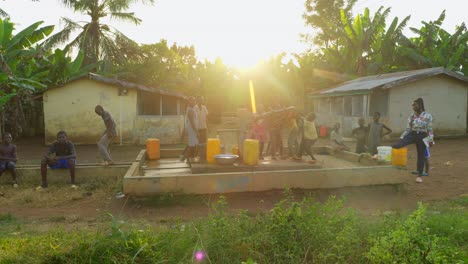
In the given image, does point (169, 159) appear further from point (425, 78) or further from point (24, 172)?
point (425, 78)

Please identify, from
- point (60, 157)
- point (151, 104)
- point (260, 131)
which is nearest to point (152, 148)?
point (60, 157)

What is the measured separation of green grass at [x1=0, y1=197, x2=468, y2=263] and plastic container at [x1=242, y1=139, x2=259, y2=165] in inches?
138

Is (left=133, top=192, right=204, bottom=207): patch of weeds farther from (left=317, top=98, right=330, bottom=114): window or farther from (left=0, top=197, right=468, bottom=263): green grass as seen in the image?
(left=317, top=98, right=330, bottom=114): window

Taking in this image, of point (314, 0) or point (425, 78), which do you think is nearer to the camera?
point (425, 78)

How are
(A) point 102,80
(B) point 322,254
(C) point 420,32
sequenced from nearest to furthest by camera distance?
(B) point 322,254
(A) point 102,80
(C) point 420,32

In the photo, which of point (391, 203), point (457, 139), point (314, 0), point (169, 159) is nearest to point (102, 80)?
point (169, 159)

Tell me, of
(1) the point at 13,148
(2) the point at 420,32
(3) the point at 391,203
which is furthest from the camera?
(2) the point at 420,32

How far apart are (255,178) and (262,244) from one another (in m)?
3.12

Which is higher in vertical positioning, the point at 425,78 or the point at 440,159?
the point at 425,78

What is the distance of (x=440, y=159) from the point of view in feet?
38.1

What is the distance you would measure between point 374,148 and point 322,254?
20.9 ft

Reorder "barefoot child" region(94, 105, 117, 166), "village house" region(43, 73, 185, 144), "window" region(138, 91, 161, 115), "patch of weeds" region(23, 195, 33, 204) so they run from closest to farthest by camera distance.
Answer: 1. "patch of weeds" region(23, 195, 33, 204)
2. "barefoot child" region(94, 105, 117, 166)
3. "village house" region(43, 73, 185, 144)
4. "window" region(138, 91, 161, 115)

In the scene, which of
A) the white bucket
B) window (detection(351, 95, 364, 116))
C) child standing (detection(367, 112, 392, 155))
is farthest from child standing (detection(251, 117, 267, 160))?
window (detection(351, 95, 364, 116))

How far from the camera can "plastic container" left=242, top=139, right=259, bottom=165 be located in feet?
24.8
